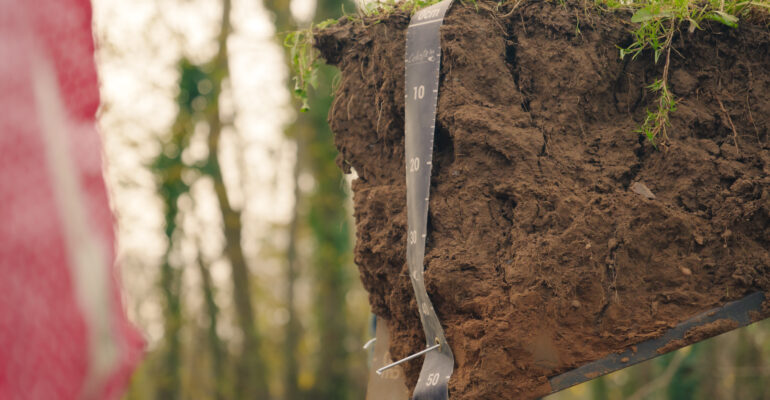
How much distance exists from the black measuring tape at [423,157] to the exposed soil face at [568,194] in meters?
0.05

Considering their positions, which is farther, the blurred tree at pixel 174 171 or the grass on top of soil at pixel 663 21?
the blurred tree at pixel 174 171

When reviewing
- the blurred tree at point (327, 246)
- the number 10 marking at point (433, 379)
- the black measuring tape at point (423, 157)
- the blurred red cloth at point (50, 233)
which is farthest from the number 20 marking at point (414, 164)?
the blurred tree at point (327, 246)

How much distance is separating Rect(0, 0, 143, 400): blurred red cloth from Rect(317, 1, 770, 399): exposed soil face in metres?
1.69

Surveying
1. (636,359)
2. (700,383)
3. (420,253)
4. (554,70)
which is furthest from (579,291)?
(700,383)

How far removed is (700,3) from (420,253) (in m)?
1.44

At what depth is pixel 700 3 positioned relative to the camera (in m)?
2.43

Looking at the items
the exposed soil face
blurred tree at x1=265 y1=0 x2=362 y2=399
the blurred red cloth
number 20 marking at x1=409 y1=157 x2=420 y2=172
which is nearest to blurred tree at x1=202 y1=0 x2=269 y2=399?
blurred tree at x1=265 y1=0 x2=362 y2=399

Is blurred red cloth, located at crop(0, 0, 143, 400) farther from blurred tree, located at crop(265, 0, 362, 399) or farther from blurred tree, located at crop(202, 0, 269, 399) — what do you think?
blurred tree, located at crop(202, 0, 269, 399)

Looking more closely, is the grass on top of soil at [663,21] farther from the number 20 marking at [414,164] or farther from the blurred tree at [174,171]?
the blurred tree at [174,171]

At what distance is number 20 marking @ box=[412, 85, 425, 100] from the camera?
2.43 m

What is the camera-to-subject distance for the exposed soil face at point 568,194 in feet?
7.27

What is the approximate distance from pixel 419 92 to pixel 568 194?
677 millimetres

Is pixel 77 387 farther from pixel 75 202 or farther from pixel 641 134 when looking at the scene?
pixel 641 134

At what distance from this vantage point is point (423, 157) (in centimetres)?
240
